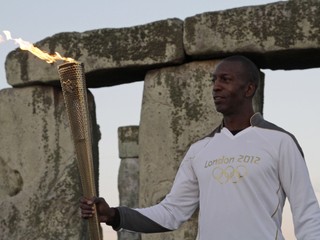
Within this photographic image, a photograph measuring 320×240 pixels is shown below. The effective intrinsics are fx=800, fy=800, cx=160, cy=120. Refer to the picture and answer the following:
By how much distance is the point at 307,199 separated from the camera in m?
3.15

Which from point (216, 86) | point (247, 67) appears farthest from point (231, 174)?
point (247, 67)

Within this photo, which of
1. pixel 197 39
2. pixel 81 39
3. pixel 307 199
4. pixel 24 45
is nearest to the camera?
pixel 307 199

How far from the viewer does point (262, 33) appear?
6.22 m

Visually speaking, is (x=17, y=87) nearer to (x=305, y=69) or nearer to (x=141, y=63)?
(x=141, y=63)

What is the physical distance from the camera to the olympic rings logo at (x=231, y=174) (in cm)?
318

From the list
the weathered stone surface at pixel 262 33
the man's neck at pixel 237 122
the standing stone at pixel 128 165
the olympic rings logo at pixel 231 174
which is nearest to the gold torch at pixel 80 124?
the olympic rings logo at pixel 231 174

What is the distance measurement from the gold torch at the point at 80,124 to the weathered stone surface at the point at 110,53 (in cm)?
328

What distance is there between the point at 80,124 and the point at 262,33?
3.34 meters

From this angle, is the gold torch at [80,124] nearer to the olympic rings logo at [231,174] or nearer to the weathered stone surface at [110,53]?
the olympic rings logo at [231,174]

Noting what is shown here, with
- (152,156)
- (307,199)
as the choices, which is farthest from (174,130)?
(307,199)

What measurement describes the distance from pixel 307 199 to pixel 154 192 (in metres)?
3.43

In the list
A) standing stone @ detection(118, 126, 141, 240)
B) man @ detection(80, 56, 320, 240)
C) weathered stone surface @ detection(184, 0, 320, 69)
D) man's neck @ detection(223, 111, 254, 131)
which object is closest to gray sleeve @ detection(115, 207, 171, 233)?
man @ detection(80, 56, 320, 240)

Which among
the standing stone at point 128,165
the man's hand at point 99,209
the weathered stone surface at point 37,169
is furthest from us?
the standing stone at point 128,165

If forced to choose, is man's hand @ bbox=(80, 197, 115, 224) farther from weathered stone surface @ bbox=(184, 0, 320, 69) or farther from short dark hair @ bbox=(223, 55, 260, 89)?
weathered stone surface @ bbox=(184, 0, 320, 69)
